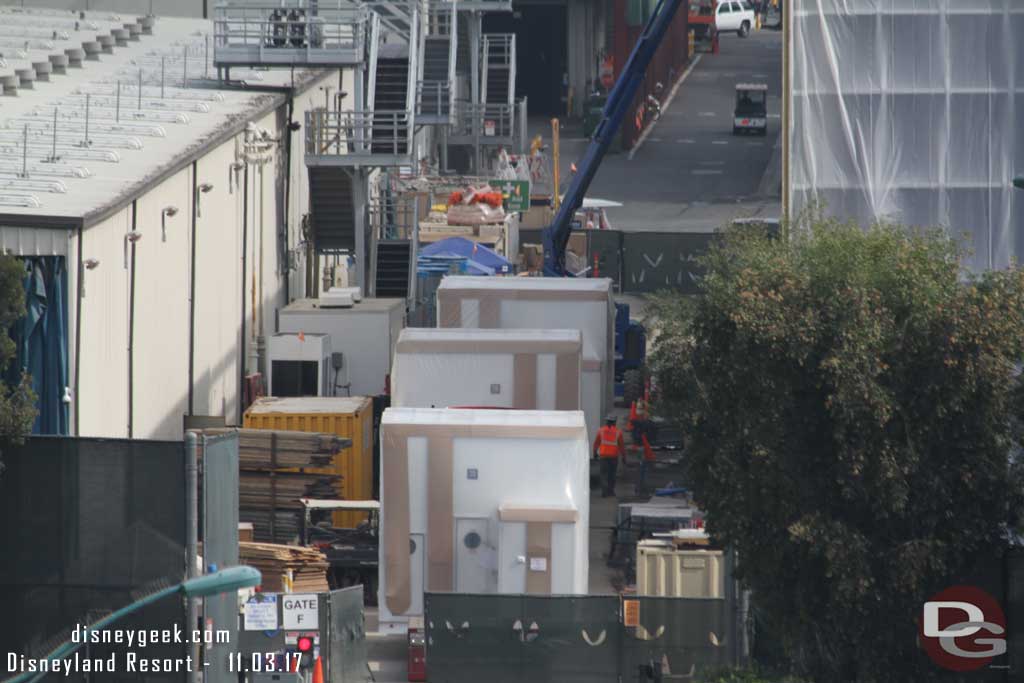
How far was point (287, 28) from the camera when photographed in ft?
136

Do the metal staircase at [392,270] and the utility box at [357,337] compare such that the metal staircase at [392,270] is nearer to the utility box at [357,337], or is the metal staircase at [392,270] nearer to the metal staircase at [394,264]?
the metal staircase at [394,264]

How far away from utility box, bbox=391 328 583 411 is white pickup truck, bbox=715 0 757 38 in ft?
277

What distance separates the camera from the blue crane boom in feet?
146

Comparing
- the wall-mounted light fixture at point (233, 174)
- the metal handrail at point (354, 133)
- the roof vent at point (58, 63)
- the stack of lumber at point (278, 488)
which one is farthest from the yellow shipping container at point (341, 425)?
the roof vent at point (58, 63)

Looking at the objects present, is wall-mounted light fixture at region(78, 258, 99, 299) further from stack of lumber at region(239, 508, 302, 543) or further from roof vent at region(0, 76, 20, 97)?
roof vent at region(0, 76, 20, 97)

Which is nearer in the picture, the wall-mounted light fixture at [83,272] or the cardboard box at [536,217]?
the wall-mounted light fixture at [83,272]

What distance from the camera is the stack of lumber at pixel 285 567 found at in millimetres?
24484

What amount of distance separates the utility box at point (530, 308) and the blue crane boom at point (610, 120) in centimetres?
1000

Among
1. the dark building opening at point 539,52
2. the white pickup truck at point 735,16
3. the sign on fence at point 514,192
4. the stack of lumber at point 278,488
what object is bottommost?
the stack of lumber at point 278,488

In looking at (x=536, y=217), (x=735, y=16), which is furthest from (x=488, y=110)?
(x=735, y=16)

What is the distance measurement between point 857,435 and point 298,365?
1671 cm

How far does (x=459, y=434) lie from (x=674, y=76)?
77084 mm

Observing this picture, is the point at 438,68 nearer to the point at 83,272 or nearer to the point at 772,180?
the point at 772,180

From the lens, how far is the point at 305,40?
4109cm
